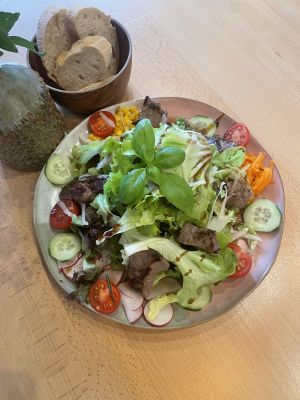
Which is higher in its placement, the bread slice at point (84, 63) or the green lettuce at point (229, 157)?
the green lettuce at point (229, 157)

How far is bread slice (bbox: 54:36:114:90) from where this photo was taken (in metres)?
1.42

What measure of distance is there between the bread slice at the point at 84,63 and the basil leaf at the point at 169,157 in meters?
0.51

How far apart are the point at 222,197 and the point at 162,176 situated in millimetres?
268

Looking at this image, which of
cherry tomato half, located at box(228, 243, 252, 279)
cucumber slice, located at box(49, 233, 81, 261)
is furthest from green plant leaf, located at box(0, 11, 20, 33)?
cherry tomato half, located at box(228, 243, 252, 279)

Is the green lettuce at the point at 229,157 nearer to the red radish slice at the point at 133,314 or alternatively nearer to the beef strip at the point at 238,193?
the beef strip at the point at 238,193

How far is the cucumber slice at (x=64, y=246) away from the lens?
49.7 inches

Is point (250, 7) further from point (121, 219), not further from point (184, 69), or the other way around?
point (121, 219)

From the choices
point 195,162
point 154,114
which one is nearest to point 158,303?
point 195,162

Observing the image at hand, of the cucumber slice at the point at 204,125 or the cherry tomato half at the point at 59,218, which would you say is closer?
the cherry tomato half at the point at 59,218

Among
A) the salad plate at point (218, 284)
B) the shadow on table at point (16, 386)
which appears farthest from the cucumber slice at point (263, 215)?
the shadow on table at point (16, 386)

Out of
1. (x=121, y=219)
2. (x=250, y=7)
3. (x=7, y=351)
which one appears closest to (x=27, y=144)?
(x=121, y=219)

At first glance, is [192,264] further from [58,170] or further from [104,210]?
[58,170]

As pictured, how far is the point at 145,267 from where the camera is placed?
46.7 inches

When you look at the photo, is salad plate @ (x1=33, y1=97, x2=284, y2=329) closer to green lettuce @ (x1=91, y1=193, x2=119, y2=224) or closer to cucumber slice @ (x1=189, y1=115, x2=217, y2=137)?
cucumber slice @ (x1=189, y1=115, x2=217, y2=137)
